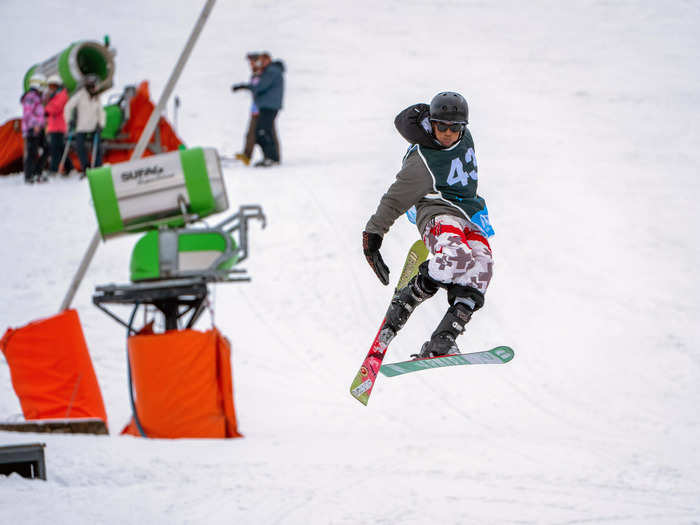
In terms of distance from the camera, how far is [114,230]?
7.54 meters

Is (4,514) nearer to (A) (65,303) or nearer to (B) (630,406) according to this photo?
(A) (65,303)

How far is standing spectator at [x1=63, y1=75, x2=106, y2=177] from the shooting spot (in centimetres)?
1468

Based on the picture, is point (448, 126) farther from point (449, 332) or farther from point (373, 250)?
point (449, 332)

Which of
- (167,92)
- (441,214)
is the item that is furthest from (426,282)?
(167,92)

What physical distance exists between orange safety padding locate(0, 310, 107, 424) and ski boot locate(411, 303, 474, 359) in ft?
15.8

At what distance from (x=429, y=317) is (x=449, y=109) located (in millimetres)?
6858

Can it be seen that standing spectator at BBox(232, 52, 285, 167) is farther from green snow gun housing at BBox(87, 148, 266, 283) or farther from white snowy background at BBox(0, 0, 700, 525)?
green snow gun housing at BBox(87, 148, 266, 283)

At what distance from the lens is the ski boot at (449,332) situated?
15.6ft

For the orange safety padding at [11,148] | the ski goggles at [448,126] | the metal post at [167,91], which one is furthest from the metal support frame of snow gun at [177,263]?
the orange safety padding at [11,148]

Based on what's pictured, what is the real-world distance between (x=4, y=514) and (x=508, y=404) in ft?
17.7

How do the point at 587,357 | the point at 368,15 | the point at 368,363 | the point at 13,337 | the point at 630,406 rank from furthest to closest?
1. the point at 368,15
2. the point at 587,357
3. the point at 630,406
4. the point at 13,337
5. the point at 368,363

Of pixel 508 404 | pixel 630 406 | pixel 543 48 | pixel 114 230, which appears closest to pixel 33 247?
pixel 114 230

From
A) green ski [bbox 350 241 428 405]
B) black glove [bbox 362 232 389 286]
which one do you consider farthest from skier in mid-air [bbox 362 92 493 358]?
green ski [bbox 350 241 428 405]

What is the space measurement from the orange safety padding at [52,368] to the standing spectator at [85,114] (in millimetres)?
6801
